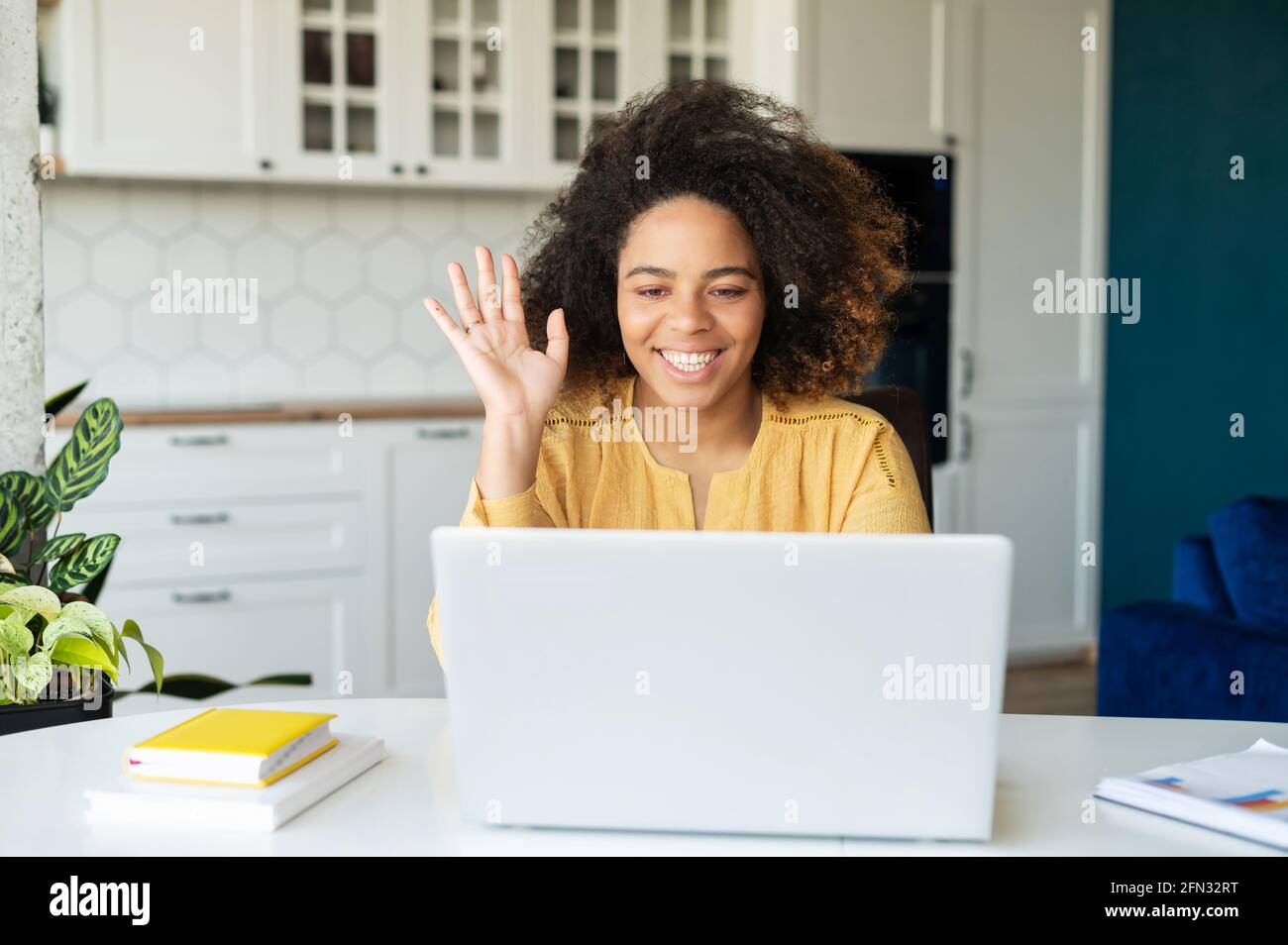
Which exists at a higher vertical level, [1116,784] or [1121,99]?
[1121,99]

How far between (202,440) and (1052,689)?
268 centimetres

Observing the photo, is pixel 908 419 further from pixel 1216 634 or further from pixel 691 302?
pixel 1216 634

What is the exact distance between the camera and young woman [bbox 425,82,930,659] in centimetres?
175

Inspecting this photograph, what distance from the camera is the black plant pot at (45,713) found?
1604mm

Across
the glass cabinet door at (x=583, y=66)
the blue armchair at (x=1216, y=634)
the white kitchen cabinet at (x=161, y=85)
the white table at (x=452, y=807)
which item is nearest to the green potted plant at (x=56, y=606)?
the white table at (x=452, y=807)

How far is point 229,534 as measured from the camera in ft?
11.8

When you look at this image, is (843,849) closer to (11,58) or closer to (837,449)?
(837,449)

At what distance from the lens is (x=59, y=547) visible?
5.93 feet

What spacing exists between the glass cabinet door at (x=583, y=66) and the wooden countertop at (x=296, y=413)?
2.81 feet

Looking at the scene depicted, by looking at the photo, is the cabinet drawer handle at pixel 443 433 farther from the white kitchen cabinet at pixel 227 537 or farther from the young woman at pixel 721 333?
the young woman at pixel 721 333

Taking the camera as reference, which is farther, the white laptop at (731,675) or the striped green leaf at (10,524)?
the striped green leaf at (10,524)

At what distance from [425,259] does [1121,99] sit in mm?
2386
